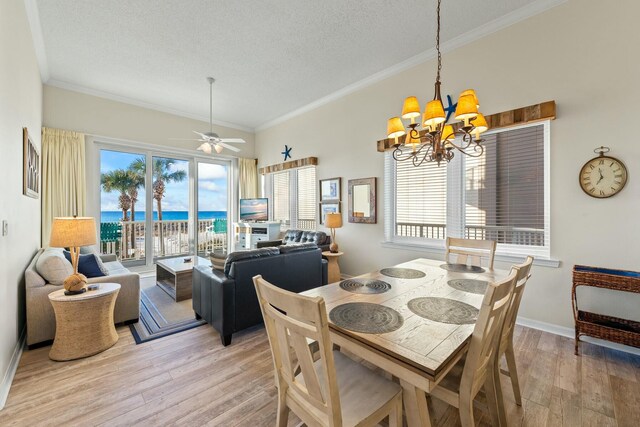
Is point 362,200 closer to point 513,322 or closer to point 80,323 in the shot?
point 513,322

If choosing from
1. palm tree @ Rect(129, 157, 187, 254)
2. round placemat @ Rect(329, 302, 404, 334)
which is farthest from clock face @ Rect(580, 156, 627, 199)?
palm tree @ Rect(129, 157, 187, 254)

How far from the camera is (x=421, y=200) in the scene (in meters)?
3.65

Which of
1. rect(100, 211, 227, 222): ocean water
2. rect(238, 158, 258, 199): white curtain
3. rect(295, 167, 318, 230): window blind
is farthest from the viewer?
rect(238, 158, 258, 199): white curtain

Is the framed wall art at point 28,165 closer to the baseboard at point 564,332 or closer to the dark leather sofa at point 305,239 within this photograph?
the dark leather sofa at point 305,239

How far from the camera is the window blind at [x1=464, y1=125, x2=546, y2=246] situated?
2736 millimetres

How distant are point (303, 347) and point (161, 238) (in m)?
5.52

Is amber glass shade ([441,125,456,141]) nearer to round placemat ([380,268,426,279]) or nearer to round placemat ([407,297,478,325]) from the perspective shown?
round placemat ([380,268,426,279])

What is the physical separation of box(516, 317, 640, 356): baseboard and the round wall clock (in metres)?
1.31

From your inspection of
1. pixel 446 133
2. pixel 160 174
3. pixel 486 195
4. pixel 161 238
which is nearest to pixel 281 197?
pixel 160 174

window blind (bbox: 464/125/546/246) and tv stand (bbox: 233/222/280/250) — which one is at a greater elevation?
window blind (bbox: 464/125/546/246)

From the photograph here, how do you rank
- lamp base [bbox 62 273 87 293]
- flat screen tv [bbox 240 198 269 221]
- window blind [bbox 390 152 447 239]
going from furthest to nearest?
flat screen tv [bbox 240 198 269 221], window blind [bbox 390 152 447 239], lamp base [bbox 62 273 87 293]

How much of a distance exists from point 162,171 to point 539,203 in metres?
6.16

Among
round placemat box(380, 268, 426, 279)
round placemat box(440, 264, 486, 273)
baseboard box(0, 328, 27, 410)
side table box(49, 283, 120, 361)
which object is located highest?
round placemat box(440, 264, 486, 273)

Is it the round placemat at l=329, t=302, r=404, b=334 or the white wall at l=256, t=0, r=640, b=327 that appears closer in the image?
the round placemat at l=329, t=302, r=404, b=334
